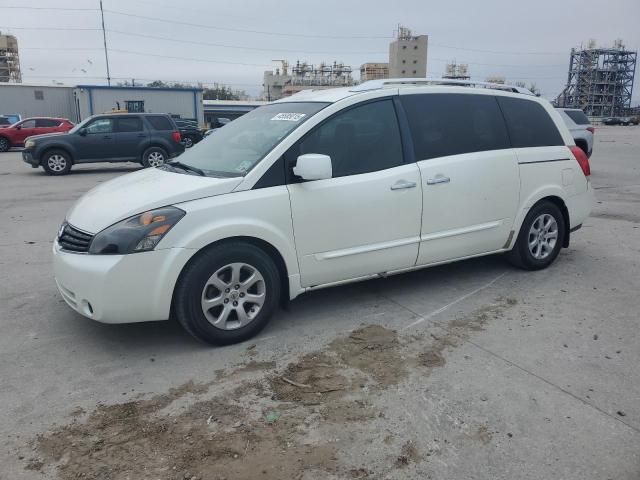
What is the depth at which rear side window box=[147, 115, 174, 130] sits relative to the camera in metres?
16.8

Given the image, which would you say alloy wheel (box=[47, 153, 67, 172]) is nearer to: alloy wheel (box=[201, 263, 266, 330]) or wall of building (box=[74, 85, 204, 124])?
alloy wheel (box=[201, 263, 266, 330])

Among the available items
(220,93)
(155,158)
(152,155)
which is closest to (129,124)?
(152,155)

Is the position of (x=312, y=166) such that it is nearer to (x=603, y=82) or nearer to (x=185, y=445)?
(x=185, y=445)

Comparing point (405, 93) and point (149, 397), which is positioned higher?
point (405, 93)

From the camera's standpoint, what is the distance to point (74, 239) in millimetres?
3840

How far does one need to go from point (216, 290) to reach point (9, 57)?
11541 cm

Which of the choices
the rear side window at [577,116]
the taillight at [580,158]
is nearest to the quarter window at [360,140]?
the taillight at [580,158]

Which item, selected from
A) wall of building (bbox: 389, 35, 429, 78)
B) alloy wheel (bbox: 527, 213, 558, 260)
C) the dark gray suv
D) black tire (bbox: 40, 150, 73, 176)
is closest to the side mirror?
alloy wheel (bbox: 527, 213, 558, 260)

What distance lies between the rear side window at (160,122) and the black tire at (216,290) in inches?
555

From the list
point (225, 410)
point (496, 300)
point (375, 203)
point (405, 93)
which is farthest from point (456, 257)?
point (225, 410)

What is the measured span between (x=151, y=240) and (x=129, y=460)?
4.71ft

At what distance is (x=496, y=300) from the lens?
4836 mm

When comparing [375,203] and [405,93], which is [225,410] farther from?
[405,93]

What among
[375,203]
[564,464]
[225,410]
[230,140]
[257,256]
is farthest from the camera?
[230,140]
